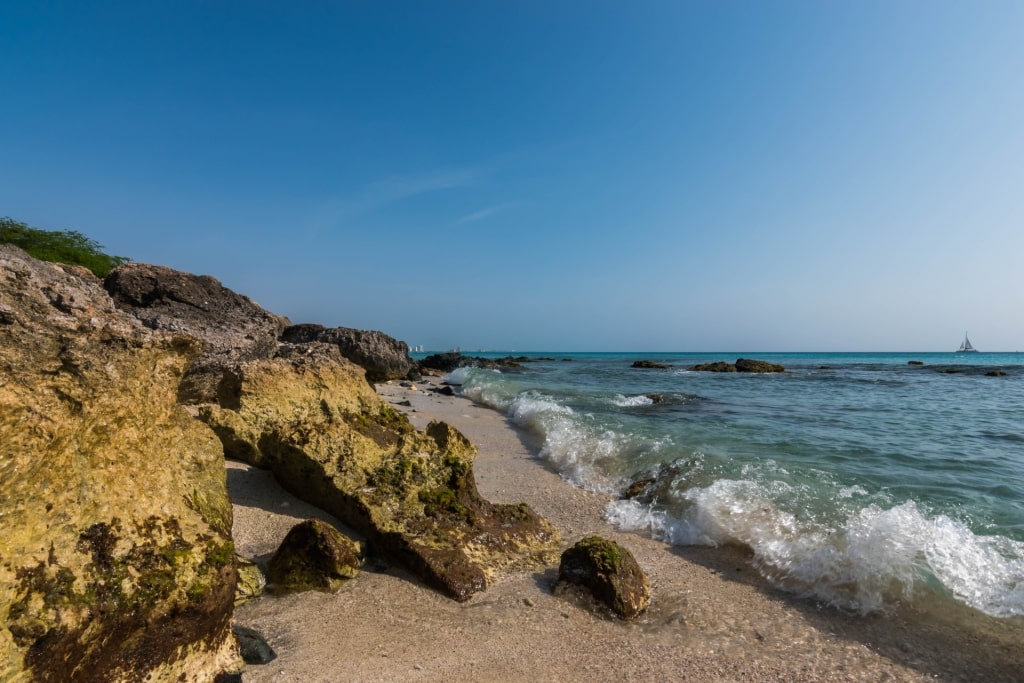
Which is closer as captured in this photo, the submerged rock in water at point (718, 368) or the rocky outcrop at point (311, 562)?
the rocky outcrop at point (311, 562)

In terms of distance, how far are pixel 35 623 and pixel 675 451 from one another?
841 centimetres

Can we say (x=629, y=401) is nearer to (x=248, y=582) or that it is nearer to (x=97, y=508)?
(x=248, y=582)

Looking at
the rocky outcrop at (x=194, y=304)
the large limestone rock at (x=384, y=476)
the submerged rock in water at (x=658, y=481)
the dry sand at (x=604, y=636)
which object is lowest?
the dry sand at (x=604, y=636)

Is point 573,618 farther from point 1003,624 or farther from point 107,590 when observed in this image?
point 1003,624

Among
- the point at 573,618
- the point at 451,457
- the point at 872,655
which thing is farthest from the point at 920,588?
the point at 451,457

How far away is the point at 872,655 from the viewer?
3.64 m

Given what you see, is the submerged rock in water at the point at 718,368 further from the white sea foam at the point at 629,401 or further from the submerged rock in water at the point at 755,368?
the white sea foam at the point at 629,401

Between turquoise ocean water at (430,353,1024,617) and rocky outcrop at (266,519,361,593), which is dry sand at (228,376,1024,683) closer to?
rocky outcrop at (266,519,361,593)

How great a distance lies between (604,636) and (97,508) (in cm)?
325

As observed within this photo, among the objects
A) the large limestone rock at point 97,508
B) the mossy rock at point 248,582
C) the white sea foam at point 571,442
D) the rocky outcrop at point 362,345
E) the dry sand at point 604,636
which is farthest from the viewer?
the rocky outcrop at point 362,345

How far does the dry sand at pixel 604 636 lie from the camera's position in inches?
128

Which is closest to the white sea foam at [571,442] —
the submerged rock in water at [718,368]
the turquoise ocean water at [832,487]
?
the turquoise ocean water at [832,487]

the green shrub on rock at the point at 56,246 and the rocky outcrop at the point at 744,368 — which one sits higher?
the green shrub on rock at the point at 56,246

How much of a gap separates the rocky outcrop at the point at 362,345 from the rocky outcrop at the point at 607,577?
19239mm
